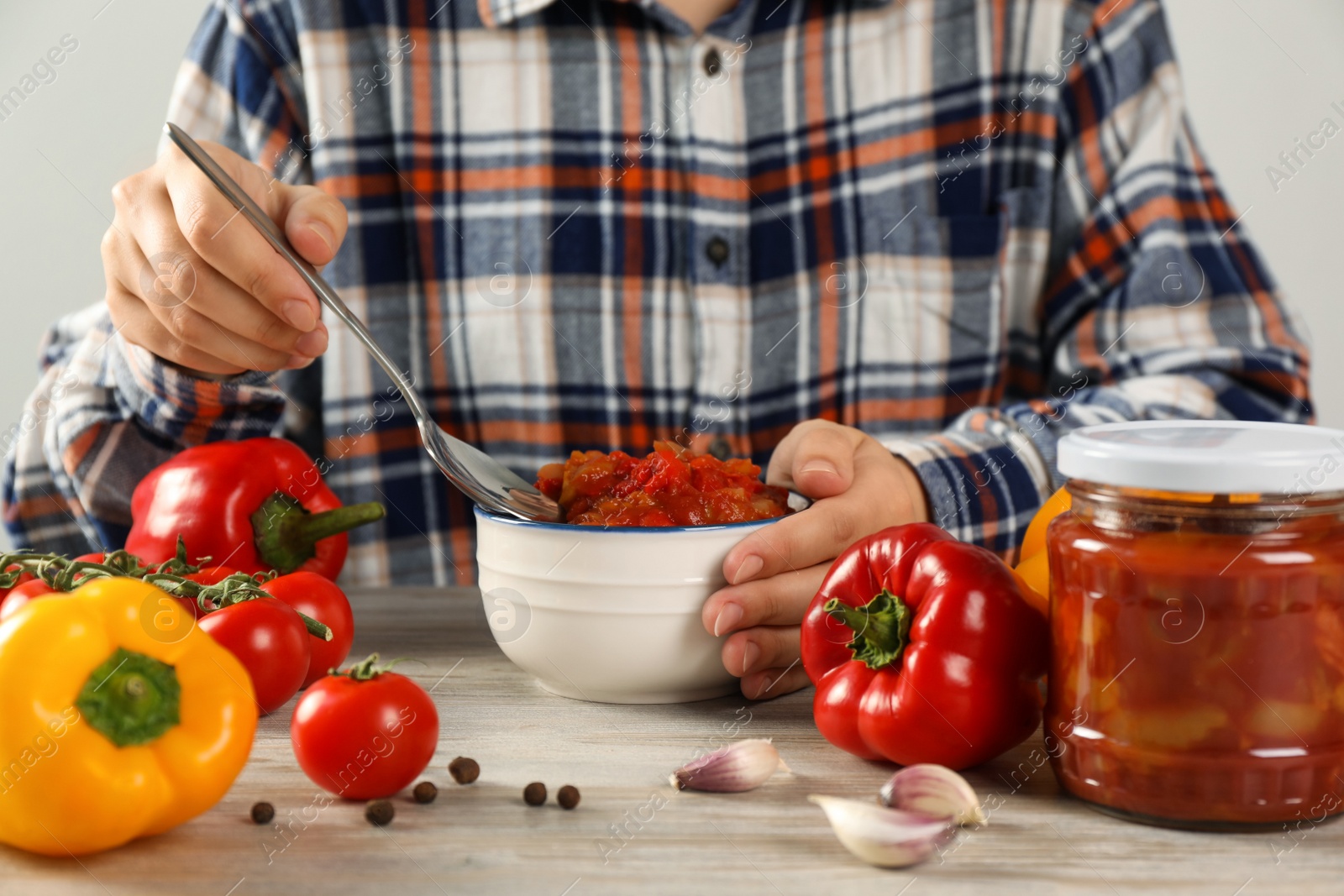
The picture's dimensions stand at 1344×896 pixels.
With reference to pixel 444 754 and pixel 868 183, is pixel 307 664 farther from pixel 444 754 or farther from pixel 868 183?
pixel 868 183

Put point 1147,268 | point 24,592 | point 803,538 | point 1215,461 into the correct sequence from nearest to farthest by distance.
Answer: point 1215,461, point 24,592, point 803,538, point 1147,268

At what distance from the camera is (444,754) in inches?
31.8

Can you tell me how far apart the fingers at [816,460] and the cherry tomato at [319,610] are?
441 mm

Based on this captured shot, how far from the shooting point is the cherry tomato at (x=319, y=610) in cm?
98

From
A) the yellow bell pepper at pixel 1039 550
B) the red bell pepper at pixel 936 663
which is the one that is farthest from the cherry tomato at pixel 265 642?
the yellow bell pepper at pixel 1039 550

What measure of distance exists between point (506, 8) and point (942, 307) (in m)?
0.78

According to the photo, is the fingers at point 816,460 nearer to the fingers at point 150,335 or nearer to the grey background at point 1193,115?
the fingers at point 150,335

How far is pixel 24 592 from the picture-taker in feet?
2.75

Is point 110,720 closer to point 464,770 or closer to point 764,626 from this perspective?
point 464,770

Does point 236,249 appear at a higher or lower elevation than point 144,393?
higher

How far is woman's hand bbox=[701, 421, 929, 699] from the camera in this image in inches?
35.2

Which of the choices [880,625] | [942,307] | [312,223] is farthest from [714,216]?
[880,625]

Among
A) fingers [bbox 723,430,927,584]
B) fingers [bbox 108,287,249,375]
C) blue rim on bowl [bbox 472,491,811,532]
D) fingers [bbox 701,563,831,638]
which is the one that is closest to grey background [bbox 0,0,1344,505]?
fingers [bbox 108,287,249,375]

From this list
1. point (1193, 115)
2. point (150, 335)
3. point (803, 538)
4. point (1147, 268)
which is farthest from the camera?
point (1193, 115)
